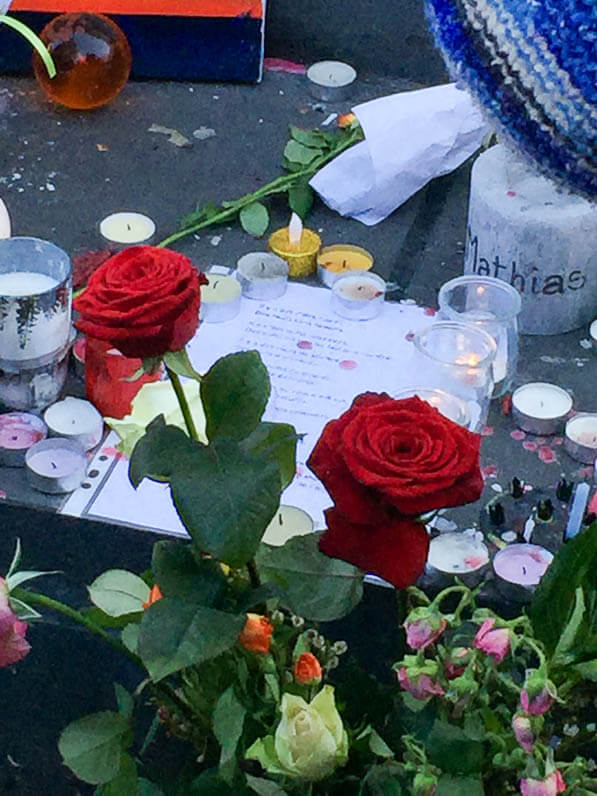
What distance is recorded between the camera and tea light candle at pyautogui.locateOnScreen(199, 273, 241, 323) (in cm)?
90

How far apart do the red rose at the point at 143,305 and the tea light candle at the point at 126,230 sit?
0.48 m

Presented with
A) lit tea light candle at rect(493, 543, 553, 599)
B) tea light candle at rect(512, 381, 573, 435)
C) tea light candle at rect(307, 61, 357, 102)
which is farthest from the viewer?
tea light candle at rect(307, 61, 357, 102)

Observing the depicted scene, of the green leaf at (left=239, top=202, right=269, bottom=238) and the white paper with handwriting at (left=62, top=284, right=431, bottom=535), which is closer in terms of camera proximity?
the white paper with handwriting at (left=62, top=284, right=431, bottom=535)

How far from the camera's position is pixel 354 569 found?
Answer: 0.51m

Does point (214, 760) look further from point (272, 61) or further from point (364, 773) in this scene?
point (272, 61)

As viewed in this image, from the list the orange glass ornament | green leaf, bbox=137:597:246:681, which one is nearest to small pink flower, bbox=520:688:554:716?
green leaf, bbox=137:597:246:681

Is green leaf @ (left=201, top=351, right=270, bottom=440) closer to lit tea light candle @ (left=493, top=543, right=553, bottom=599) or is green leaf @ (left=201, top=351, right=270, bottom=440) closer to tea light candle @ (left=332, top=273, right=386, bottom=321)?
lit tea light candle @ (left=493, top=543, right=553, bottom=599)

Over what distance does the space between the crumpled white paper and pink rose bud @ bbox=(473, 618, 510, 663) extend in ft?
1.95

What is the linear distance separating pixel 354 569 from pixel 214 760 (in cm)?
11

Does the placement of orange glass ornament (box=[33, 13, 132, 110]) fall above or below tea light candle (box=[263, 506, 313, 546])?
above

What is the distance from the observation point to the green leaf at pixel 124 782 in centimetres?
52

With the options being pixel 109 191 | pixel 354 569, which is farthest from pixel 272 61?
pixel 354 569

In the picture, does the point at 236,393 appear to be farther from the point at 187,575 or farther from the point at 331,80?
the point at 331,80

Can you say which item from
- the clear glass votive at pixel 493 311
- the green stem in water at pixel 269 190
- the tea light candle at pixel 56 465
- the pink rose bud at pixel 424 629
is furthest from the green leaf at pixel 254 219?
the pink rose bud at pixel 424 629
